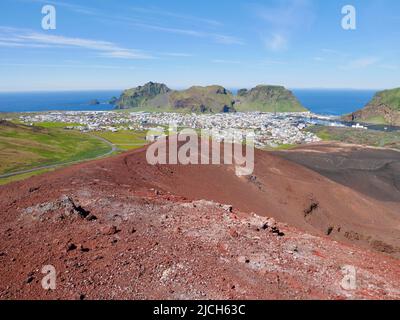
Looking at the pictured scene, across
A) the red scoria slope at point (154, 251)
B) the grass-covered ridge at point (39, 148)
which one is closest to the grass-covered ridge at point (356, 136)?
the grass-covered ridge at point (39, 148)

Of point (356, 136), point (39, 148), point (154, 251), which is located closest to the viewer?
point (154, 251)

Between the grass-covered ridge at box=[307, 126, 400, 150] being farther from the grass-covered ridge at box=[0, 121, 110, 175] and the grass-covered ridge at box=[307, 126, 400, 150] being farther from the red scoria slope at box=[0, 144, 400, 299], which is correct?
the red scoria slope at box=[0, 144, 400, 299]

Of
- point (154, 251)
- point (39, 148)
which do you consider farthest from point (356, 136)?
point (154, 251)

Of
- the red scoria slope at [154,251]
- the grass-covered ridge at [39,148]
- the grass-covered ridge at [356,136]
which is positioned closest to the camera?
the red scoria slope at [154,251]

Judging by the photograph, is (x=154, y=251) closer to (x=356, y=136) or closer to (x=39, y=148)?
(x=39, y=148)

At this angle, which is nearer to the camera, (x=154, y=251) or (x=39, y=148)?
(x=154, y=251)

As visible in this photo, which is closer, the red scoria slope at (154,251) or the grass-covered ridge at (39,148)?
the red scoria slope at (154,251)

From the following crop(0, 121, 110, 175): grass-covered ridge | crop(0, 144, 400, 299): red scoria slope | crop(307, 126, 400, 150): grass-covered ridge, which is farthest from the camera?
A: crop(307, 126, 400, 150): grass-covered ridge

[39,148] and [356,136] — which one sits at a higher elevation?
[356,136]

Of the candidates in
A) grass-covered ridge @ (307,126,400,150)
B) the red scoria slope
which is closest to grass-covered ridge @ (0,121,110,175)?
the red scoria slope

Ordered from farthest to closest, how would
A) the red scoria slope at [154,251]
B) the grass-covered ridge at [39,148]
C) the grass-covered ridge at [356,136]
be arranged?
the grass-covered ridge at [356,136]
the grass-covered ridge at [39,148]
the red scoria slope at [154,251]

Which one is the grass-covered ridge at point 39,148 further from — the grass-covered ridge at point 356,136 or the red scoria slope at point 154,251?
the grass-covered ridge at point 356,136

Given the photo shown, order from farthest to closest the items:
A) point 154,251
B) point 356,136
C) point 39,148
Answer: point 356,136 < point 39,148 < point 154,251
